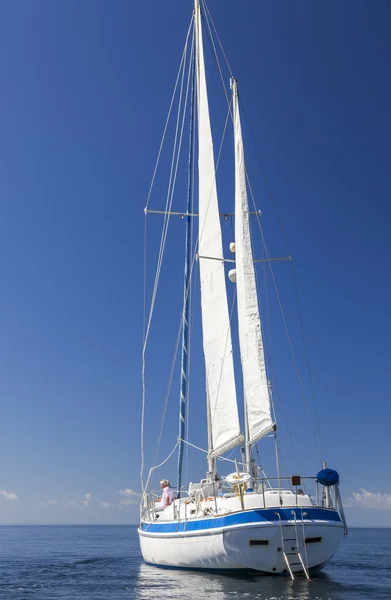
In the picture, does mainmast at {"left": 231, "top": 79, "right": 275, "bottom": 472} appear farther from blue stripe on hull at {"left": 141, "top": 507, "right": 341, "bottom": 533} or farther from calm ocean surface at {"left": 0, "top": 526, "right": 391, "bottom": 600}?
calm ocean surface at {"left": 0, "top": 526, "right": 391, "bottom": 600}

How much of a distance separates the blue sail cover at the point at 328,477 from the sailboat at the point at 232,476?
0.11 ft

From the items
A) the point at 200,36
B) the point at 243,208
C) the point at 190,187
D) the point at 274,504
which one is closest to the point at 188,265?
the point at 190,187

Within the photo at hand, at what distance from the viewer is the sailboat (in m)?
18.3

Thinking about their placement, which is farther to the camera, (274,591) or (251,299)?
(251,299)

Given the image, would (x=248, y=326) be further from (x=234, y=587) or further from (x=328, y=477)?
(x=234, y=587)

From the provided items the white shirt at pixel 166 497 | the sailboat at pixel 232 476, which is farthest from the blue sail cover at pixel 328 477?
the white shirt at pixel 166 497

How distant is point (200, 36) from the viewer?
30562mm

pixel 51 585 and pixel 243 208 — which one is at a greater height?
pixel 243 208

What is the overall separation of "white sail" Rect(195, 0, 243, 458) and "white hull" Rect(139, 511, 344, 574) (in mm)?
4702

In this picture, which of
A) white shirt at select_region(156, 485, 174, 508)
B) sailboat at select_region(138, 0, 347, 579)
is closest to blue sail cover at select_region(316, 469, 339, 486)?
sailboat at select_region(138, 0, 347, 579)

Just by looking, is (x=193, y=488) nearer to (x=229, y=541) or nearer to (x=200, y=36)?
(x=229, y=541)

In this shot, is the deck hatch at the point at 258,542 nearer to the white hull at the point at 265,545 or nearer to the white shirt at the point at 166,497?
the white hull at the point at 265,545

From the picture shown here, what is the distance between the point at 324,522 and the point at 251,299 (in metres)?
8.42

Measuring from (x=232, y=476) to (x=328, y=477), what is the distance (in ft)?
10.9
